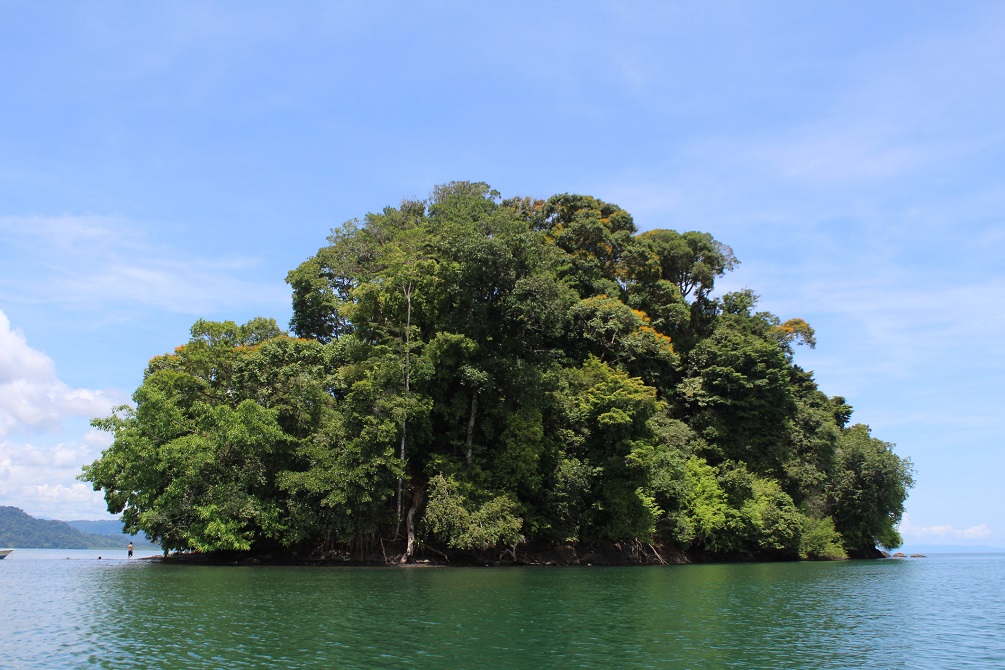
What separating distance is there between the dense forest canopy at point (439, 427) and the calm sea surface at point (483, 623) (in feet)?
21.8

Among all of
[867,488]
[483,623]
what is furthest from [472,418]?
[867,488]

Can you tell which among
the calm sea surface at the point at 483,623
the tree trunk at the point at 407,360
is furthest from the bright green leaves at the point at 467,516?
the calm sea surface at the point at 483,623

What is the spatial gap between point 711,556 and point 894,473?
742 inches

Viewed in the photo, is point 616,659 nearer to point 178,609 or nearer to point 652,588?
point 178,609

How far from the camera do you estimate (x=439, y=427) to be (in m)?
38.5

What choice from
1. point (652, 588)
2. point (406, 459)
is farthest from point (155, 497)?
point (652, 588)

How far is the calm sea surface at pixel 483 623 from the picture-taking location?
42.1 ft

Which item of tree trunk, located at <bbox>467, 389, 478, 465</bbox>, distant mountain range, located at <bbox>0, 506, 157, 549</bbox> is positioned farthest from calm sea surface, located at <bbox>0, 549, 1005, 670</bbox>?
distant mountain range, located at <bbox>0, 506, 157, 549</bbox>

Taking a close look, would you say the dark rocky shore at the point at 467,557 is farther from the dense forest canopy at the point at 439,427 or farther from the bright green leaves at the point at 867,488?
the bright green leaves at the point at 867,488

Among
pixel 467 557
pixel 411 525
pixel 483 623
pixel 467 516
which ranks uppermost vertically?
pixel 467 516

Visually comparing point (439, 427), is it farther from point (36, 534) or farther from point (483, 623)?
point (36, 534)

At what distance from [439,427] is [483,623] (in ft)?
73.4

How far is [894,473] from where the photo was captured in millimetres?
55688

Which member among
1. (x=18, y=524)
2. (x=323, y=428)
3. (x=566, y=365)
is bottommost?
(x=18, y=524)
